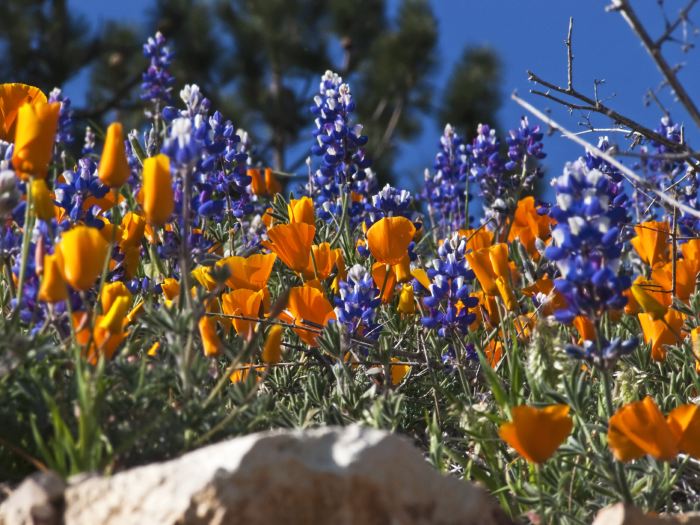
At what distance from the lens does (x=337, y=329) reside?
276cm

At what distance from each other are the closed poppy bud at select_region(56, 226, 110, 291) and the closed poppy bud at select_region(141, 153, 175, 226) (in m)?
0.13

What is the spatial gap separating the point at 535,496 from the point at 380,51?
81.2 ft

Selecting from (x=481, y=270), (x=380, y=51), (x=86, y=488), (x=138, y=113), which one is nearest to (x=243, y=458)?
(x=86, y=488)

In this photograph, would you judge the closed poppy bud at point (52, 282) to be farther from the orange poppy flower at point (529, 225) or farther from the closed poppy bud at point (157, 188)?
the orange poppy flower at point (529, 225)

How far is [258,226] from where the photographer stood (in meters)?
4.18

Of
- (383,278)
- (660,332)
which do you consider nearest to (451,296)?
(383,278)

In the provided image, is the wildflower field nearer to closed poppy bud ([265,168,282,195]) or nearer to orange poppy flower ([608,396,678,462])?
orange poppy flower ([608,396,678,462])

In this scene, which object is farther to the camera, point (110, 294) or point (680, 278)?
point (680, 278)

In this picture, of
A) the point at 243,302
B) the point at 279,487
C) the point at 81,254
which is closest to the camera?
the point at 279,487

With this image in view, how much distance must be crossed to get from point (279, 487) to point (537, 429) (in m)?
0.55

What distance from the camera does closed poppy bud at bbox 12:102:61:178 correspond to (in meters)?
2.17

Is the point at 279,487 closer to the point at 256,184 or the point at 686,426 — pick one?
the point at 686,426

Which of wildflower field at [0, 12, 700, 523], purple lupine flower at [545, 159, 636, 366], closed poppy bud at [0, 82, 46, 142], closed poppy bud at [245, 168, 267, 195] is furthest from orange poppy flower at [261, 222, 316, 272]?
closed poppy bud at [245, 168, 267, 195]

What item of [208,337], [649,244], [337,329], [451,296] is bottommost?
[208,337]
